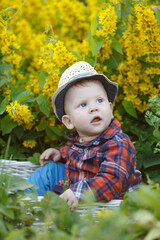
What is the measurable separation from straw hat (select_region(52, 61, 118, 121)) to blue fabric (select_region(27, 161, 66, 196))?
39cm

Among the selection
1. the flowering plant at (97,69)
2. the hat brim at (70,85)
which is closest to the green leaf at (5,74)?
the flowering plant at (97,69)

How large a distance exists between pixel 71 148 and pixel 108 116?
0.38 m

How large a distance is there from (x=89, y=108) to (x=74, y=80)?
0.18 m

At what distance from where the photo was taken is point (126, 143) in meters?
1.94

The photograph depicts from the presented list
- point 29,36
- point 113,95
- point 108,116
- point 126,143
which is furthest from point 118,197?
point 29,36

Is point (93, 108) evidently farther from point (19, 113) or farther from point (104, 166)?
point (19, 113)

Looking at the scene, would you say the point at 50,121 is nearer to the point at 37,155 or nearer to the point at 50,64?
the point at 37,155

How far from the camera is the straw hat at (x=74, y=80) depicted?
202cm

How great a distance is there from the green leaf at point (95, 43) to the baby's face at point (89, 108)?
41 cm

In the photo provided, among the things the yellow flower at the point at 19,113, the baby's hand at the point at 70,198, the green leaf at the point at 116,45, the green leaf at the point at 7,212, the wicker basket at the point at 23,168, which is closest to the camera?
the green leaf at the point at 7,212

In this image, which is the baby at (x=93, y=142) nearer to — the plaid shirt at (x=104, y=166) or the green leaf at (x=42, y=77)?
the plaid shirt at (x=104, y=166)

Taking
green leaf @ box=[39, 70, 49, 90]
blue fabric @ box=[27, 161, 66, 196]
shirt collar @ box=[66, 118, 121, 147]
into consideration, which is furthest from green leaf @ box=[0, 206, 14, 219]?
green leaf @ box=[39, 70, 49, 90]

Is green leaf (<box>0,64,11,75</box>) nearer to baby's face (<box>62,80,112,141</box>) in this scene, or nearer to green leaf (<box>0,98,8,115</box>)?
green leaf (<box>0,98,8,115</box>)

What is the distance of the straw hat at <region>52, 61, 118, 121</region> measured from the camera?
2023 millimetres
